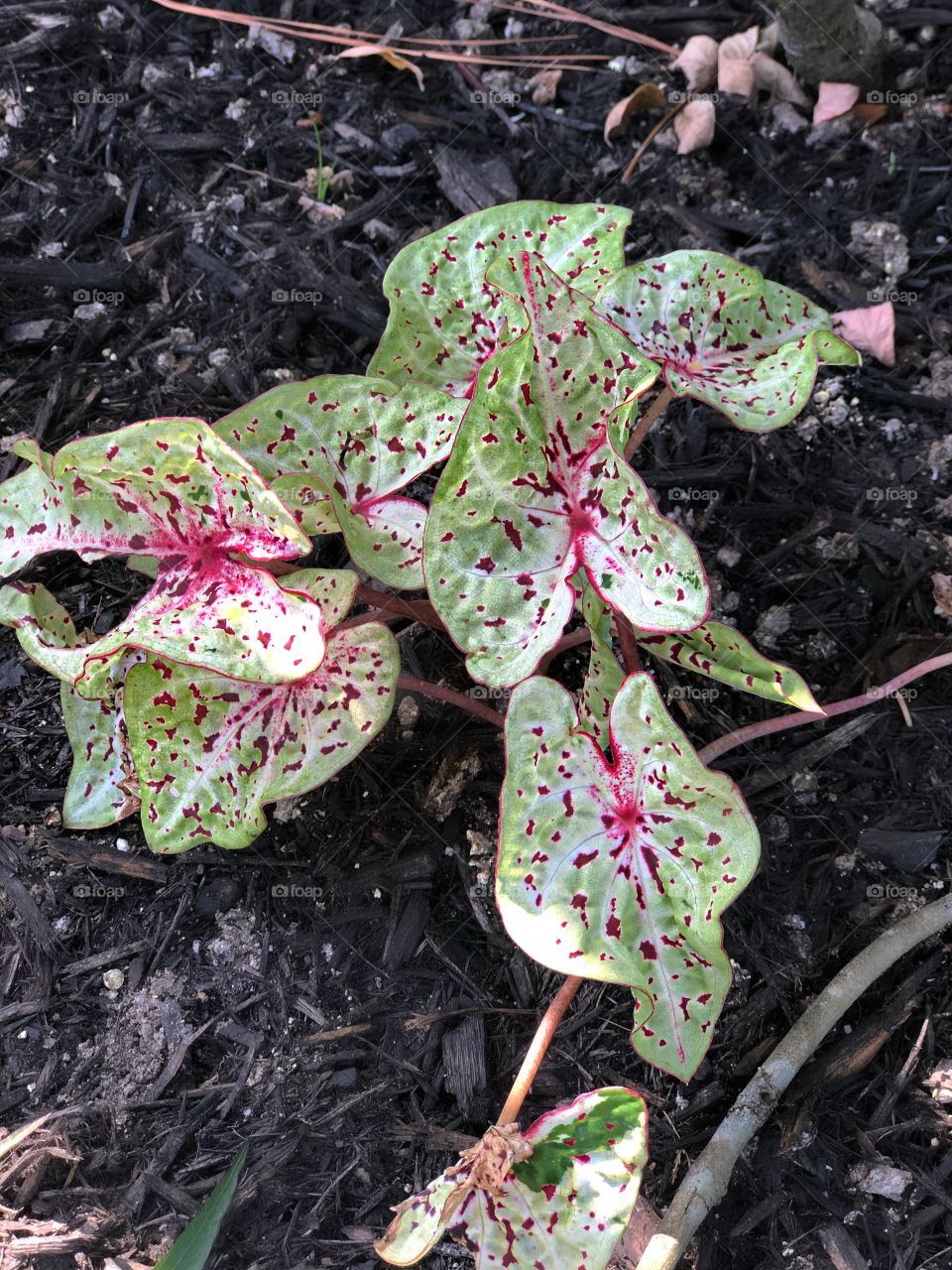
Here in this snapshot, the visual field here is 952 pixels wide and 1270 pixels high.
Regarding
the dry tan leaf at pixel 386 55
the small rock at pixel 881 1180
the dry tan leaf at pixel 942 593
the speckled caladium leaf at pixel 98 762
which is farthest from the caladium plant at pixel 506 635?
the dry tan leaf at pixel 386 55

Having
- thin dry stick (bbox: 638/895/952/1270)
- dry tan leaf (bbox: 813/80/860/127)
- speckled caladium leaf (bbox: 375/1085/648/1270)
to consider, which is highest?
dry tan leaf (bbox: 813/80/860/127)

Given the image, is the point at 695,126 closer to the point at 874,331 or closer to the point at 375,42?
the point at 874,331

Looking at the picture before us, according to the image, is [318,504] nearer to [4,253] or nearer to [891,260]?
[4,253]

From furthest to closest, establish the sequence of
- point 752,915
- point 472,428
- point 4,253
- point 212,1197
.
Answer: point 4,253, point 752,915, point 212,1197, point 472,428

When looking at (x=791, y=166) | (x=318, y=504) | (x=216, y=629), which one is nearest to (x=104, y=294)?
(x=318, y=504)

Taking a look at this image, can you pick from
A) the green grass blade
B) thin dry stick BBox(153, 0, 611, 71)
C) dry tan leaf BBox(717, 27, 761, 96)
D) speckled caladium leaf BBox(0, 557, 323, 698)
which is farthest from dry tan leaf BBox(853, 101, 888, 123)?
the green grass blade

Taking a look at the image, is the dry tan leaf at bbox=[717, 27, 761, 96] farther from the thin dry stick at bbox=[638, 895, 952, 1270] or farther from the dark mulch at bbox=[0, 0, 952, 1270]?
the thin dry stick at bbox=[638, 895, 952, 1270]
